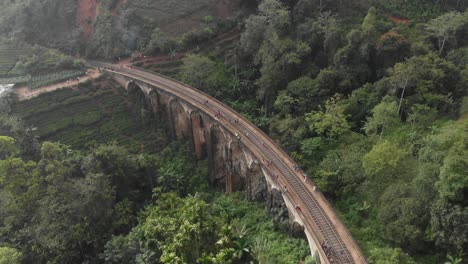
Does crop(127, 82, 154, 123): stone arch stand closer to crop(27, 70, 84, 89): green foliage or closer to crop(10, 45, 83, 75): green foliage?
crop(27, 70, 84, 89): green foliage

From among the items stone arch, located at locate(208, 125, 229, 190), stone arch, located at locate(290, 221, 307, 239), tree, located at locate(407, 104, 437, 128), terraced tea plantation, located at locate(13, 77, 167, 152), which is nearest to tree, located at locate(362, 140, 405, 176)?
tree, located at locate(407, 104, 437, 128)

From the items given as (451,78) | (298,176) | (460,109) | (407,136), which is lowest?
(298,176)

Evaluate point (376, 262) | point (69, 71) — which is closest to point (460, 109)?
point (376, 262)

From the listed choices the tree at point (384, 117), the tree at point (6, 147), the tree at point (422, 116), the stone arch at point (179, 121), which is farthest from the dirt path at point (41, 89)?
the tree at point (422, 116)

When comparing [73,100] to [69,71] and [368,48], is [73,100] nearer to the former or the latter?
[69,71]

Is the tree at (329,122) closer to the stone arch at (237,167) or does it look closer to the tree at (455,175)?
the stone arch at (237,167)

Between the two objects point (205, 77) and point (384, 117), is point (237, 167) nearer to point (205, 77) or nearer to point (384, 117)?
point (205, 77)

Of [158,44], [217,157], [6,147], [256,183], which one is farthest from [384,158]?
[158,44]
